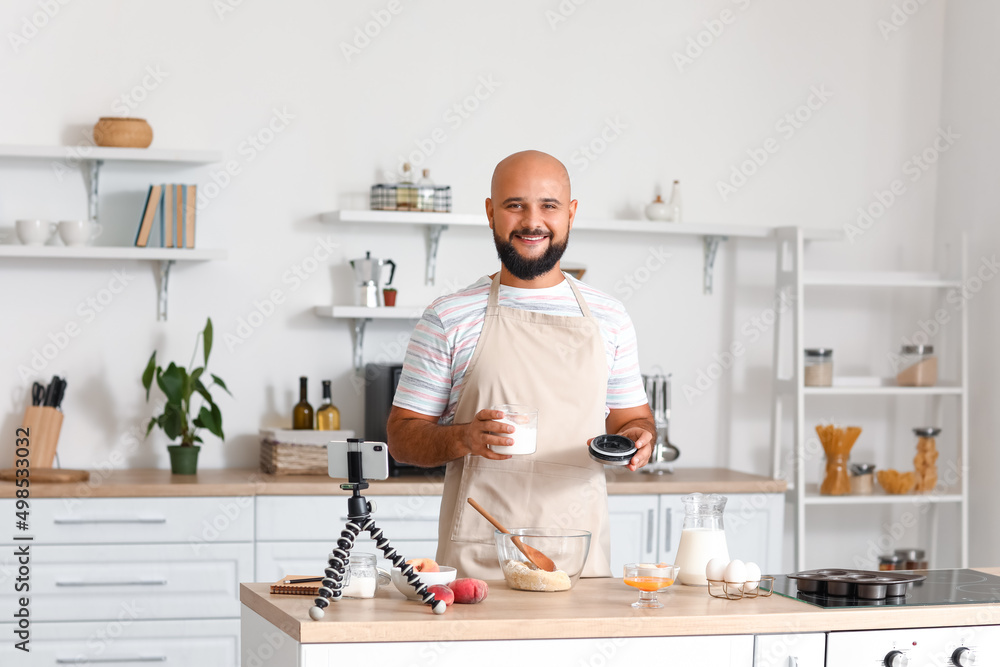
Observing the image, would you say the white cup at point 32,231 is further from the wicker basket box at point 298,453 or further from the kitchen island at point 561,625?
the kitchen island at point 561,625

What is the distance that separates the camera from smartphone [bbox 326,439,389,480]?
5.46 ft

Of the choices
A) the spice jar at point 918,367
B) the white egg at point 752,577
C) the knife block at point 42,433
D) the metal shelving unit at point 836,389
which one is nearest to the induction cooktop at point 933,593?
the white egg at point 752,577

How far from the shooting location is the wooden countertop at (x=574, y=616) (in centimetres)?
161

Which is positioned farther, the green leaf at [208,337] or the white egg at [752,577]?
the green leaf at [208,337]

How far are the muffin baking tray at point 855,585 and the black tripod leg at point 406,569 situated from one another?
74cm

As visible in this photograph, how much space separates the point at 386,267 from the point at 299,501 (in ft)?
3.19

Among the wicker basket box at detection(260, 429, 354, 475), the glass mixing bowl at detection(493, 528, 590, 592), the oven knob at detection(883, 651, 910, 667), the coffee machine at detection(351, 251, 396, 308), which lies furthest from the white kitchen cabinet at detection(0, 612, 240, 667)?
the oven knob at detection(883, 651, 910, 667)

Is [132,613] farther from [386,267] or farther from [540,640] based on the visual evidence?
[540,640]

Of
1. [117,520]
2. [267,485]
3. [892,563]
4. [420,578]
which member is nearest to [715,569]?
[420,578]

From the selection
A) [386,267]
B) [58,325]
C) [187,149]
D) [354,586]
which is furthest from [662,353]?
[354,586]

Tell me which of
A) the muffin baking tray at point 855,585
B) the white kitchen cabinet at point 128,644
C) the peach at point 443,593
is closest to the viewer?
the peach at point 443,593

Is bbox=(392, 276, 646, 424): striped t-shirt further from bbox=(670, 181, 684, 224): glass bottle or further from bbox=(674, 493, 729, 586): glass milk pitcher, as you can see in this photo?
bbox=(670, 181, 684, 224): glass bottle

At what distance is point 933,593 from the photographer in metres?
2.02

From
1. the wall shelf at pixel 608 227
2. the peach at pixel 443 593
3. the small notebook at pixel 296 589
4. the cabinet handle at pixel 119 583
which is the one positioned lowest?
the cabinet handle at pixel 119 583
